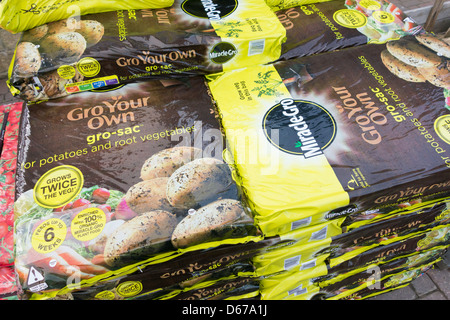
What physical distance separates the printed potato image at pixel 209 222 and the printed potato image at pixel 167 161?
0.25m

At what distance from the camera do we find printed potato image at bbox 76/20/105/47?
5.80ft

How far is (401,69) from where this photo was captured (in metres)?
1.79

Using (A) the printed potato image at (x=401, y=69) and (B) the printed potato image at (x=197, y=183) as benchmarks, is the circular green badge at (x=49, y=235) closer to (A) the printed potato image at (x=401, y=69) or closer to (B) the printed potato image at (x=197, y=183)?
(B) the printed potato image at (x=197, y=183)

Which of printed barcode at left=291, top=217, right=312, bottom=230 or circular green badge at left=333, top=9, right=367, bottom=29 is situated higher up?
circular green badge at left=333, top=9, right=367, bottom=29

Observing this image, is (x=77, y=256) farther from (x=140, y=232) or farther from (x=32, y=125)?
(x=32, y=125)

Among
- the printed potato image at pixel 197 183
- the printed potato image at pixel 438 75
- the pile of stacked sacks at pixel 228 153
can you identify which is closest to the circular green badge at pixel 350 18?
the pile of stacked sacks at pixel 228 153

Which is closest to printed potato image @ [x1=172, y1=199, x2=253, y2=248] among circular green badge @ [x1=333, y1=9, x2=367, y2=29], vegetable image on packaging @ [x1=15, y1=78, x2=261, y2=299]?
vegetable image on packaging @ [x1=15, y1=78, x2=261, y2=299]

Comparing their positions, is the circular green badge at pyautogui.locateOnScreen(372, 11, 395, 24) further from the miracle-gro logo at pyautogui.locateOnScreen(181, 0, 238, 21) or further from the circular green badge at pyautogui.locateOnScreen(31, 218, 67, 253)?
the circular green badge at pyautogui.locateOnScreen(31, 218, 67, 253)

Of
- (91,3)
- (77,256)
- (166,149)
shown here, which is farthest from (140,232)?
(91,3)

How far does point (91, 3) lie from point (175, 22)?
1.58ft

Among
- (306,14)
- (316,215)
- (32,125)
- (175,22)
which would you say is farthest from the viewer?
(306,14)

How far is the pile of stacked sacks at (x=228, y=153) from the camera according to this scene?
52.5 inches

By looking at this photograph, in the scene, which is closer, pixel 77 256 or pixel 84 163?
pixel 77 256

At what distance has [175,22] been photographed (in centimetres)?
191
